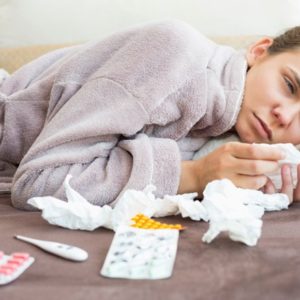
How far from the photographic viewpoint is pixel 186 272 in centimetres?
55

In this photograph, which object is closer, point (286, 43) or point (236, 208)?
point (236, 208)

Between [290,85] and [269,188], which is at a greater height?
[290,85]

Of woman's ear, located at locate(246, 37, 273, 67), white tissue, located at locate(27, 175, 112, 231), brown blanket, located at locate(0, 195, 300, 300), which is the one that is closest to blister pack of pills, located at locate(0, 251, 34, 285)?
brown blanket, located at locate(0, 195, 300, 300)

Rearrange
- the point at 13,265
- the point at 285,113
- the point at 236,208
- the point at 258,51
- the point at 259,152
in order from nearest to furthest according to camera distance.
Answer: the point at 13,265, the point at 236,208, the point at 259,152, the point at 285,113, the point at 258,51

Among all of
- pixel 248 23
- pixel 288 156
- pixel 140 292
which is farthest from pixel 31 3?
pixel 140 292

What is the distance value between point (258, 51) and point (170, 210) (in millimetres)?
450

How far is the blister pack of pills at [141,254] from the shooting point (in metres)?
0.54

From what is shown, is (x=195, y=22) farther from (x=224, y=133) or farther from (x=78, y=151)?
(x=78, y=151)

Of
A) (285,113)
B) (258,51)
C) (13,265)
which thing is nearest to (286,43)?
(258,51)

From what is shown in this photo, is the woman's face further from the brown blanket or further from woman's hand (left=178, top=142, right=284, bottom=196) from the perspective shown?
the brown blanket

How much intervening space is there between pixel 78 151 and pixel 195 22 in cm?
77

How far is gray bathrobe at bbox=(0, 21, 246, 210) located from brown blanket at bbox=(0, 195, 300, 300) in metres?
0.16

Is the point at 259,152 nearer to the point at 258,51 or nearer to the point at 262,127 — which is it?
the point at 262,127

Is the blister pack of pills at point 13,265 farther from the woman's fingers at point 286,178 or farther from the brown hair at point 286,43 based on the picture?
the brown hair at point 286,43
